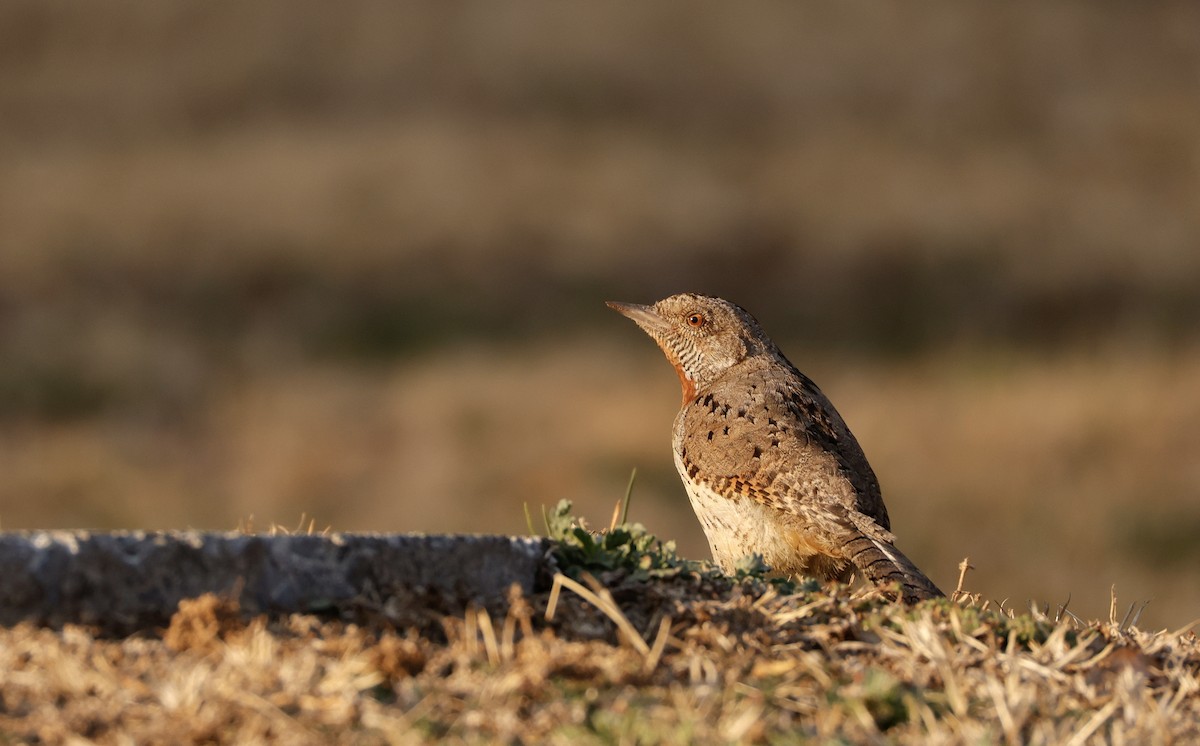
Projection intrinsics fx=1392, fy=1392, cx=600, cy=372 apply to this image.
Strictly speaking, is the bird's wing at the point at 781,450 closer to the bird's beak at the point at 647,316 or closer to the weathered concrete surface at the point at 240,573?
the bird's beak at the point at 647,316

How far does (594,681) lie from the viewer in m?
3.03

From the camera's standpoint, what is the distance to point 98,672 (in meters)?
2.92

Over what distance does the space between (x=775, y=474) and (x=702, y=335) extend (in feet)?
4.18

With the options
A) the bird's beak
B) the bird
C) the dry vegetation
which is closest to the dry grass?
the dry vegetation

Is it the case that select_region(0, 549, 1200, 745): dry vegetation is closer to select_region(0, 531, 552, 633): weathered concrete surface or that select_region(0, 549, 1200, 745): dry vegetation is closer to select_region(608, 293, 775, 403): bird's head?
select_region(0, 531, 552, 633): weathered concrete surface

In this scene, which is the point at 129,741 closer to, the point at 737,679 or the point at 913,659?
the point at 737,679

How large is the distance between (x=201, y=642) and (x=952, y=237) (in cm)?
2368

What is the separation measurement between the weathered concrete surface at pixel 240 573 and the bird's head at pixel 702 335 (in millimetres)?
3195

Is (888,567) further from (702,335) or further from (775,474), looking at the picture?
(702,335)

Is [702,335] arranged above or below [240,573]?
above

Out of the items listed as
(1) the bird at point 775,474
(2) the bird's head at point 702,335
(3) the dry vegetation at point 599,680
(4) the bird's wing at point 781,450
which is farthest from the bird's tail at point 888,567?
(2) the bird's head at point 702,335

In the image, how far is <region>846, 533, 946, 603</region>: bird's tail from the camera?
4.65 meters

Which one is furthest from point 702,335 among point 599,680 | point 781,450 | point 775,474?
point 599,680

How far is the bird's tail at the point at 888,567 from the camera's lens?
465 centimetres
